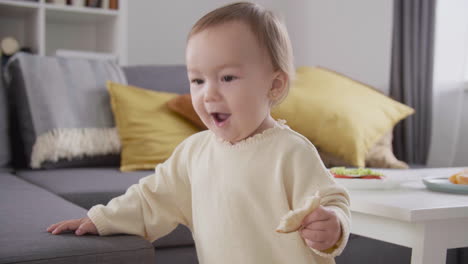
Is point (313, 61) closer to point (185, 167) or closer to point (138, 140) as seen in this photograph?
point (138, 140)

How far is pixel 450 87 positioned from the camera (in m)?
2.76

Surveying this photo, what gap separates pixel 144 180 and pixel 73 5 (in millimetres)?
2553

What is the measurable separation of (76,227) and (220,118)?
30cm

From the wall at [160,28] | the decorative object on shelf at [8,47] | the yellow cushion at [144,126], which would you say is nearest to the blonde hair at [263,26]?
the yellow cushion at [144,126]

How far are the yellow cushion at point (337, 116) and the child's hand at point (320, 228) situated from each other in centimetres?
137

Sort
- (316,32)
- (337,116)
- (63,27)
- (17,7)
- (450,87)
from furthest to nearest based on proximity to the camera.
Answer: (316,32) < (63,27) < (17,7) < (450,87) < (337,116)

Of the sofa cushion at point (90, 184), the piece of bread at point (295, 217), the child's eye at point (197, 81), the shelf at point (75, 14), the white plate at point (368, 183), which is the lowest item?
the sofa cushion at point (90, 184)

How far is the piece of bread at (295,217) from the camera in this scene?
0.77 meters

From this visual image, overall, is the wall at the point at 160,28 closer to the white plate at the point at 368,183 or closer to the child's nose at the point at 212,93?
the white plate at the point at 368,183

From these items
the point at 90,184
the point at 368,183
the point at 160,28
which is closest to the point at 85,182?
the point at 90,184

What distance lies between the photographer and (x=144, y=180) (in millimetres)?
1076

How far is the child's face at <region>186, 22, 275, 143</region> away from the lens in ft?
3.00

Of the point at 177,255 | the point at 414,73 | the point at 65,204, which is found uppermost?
the point at 414,73

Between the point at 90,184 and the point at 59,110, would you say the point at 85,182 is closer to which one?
the point at 90,184
